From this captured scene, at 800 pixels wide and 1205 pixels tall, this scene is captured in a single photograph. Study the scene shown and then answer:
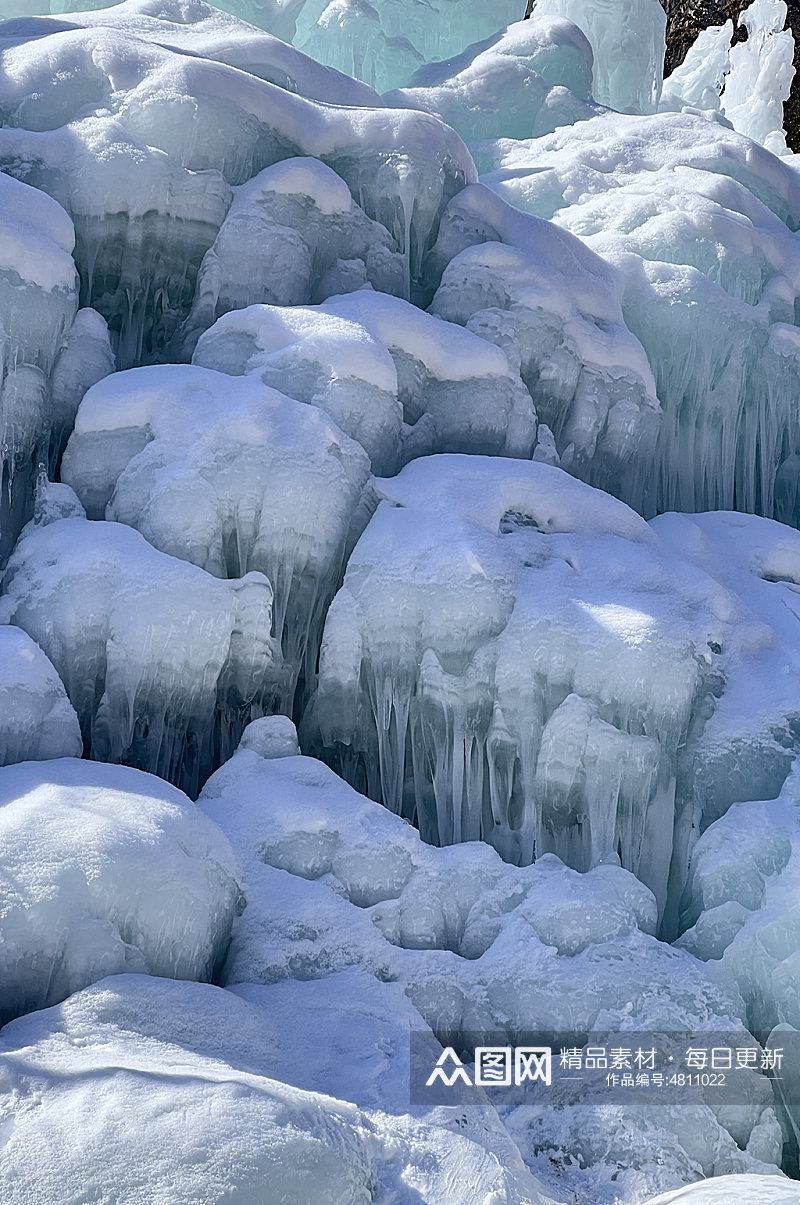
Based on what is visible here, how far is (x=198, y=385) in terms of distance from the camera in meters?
5.27

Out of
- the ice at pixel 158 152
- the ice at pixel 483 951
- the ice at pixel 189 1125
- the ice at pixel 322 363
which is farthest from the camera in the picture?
the ice at pixel 158 152

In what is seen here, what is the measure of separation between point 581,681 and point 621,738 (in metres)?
0.27

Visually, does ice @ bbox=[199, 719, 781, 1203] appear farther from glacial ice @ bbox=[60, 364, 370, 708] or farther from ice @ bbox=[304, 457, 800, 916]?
glacial ice @ bbox=[60, 364, 370, 708]

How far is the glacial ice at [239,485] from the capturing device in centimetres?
489

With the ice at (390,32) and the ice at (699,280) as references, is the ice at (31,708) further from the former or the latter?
the ice at (390,32)

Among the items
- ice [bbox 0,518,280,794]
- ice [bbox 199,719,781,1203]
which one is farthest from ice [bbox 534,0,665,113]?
ice [bbox 199,719,781,1203]

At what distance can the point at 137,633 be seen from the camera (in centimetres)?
453

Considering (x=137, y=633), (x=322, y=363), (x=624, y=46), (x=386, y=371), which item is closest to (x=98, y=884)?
(x=137, y=633)

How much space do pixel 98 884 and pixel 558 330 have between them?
4.17 metres

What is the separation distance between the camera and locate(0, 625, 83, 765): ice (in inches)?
165

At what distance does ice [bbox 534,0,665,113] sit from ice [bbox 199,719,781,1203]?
877cm

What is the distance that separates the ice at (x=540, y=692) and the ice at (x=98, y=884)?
1.11 metres

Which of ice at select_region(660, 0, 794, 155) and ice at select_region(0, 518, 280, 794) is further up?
ice at select_region(660, 0, 794, 155)

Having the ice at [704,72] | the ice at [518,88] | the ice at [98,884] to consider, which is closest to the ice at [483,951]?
the ice at [98,884]
